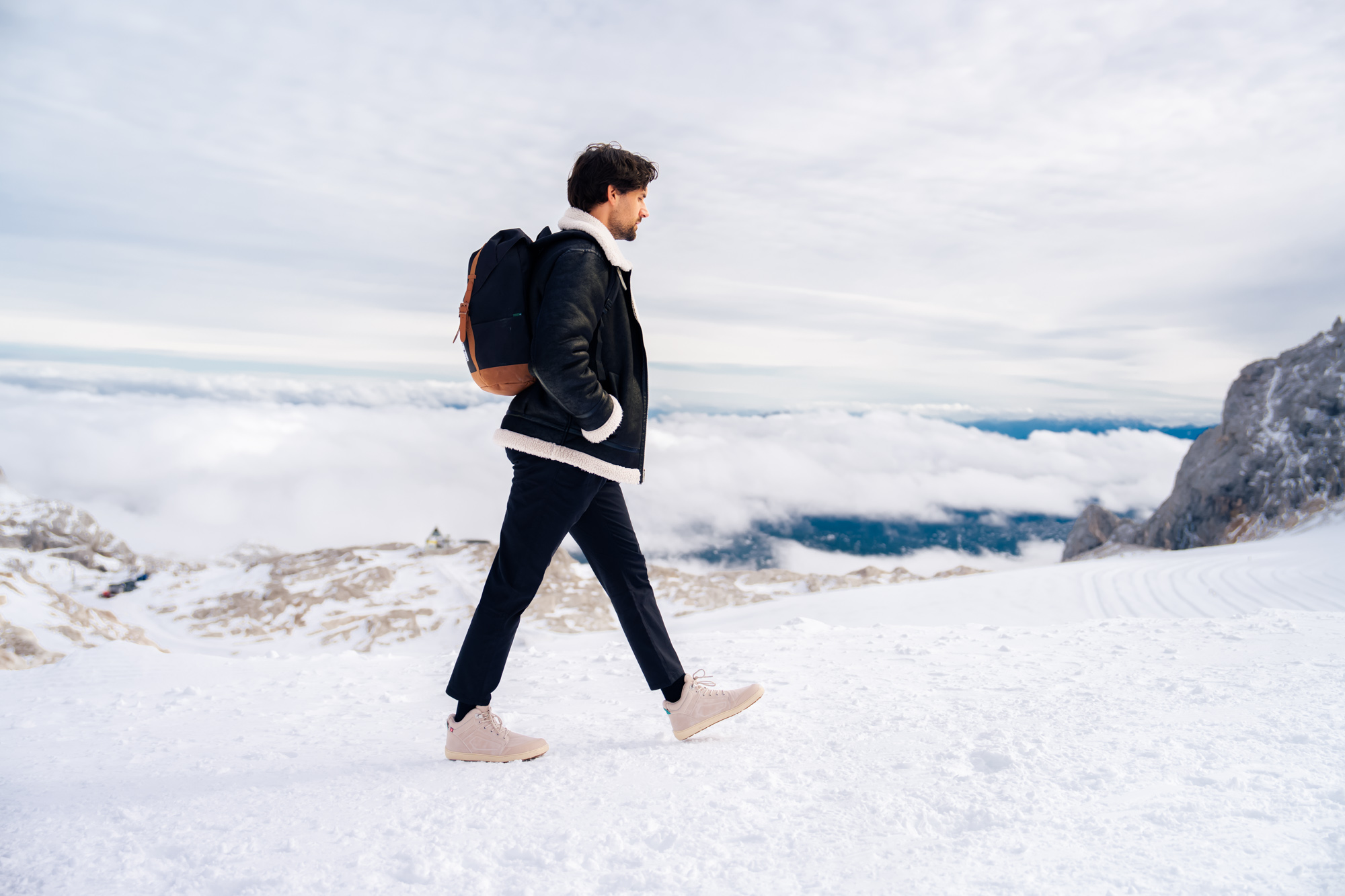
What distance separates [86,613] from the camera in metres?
11.9

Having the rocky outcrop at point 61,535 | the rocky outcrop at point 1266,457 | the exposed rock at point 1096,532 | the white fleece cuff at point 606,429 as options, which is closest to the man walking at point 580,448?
the white fleece cuff at point 606,429

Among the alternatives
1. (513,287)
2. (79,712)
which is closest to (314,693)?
(79,712)

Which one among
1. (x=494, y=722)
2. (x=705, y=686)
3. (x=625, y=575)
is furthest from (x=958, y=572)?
(x=494, y=722)

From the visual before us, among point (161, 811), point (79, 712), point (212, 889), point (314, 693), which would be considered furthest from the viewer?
point (314, 693)

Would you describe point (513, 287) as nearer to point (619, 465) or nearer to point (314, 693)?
point (619, 465)

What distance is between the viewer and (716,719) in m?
3.13

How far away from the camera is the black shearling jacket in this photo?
8.70 ft

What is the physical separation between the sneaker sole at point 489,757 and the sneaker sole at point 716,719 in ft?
1.97

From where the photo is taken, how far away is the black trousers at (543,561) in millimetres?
2881

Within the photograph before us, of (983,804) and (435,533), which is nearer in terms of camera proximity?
(983,804)

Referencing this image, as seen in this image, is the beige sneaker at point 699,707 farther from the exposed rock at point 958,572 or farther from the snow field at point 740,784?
the exposed rock at point 958,572

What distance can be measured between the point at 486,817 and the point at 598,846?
45 centimetres

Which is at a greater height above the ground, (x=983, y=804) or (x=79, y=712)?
(x=983, y=804)

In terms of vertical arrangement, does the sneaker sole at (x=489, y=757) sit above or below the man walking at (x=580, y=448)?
below
